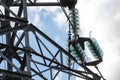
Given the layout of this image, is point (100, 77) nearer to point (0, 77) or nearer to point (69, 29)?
point (69, 29)

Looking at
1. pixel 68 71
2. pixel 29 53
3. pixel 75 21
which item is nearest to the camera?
pixel 29 53

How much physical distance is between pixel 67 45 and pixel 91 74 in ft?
4.90

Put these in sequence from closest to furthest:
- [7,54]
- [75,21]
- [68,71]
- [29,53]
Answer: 1. [29,53]
2. [7,54]
3. [68,71]
4. [75,21]

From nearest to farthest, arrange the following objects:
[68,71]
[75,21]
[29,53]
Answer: [29,53]
[68,71]
[75,21]

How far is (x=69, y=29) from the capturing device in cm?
1870

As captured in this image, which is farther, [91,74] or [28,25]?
[91,74]

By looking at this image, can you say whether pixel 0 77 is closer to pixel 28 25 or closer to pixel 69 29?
pixel 28 25

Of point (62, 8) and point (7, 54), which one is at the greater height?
point (62, 8)

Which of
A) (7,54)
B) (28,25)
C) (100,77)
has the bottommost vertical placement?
(100,77)

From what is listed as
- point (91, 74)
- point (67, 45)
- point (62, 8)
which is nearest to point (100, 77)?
point (91, 74)

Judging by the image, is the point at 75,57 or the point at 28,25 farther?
the point at 75,57

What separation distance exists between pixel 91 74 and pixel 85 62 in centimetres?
71

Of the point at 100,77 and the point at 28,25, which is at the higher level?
the point at 28,25

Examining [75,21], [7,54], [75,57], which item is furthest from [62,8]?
[7,54]
